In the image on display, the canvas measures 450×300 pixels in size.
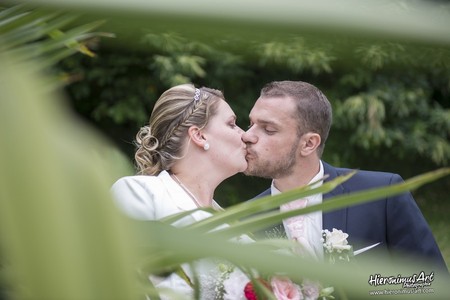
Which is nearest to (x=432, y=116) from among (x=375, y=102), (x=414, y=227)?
(x=375, y=102)

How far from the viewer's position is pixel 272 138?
1.40 metres

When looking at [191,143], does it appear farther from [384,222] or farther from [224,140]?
[384,222]

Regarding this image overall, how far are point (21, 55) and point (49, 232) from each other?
0.26 m

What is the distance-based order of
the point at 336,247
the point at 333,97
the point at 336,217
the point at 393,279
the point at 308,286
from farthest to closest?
the point at 333,97 < the point at 336,217 < the point at 336,247 < the point at 308,286 < the point at 393,279

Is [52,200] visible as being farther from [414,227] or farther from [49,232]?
[414,227]

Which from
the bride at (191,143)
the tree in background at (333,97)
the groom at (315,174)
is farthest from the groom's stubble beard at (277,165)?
the tree in background at (333,97)

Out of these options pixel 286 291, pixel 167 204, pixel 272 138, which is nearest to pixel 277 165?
pixel 272 138

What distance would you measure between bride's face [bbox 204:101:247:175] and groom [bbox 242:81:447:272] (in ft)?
0.44

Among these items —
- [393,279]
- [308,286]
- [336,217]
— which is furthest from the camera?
[336,217]

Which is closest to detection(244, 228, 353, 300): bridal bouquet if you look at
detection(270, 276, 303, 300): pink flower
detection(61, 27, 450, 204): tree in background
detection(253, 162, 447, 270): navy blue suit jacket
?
detection(270, 276, 303, 300): pink flower

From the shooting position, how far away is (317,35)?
88 mm

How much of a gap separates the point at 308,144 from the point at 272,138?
0.07 m

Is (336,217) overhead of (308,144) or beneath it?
beneath

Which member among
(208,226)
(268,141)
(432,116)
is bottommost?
(432,116)
